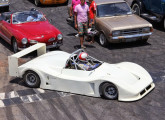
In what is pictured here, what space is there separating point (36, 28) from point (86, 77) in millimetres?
4277

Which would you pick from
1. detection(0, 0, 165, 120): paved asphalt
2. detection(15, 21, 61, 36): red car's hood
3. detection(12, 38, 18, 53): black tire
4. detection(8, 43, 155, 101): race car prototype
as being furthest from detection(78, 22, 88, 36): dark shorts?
detection(8, 43, 155, 101): race car prototype

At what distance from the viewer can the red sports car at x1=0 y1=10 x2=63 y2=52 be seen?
37.7ft

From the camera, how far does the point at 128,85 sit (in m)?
8.27

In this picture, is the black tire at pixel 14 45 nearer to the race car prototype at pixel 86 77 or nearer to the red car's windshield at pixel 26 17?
the red car's windshield at pixel 26 17

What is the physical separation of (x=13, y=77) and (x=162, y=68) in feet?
15.1

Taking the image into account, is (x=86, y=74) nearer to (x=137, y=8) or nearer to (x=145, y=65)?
(x=145, y=65)

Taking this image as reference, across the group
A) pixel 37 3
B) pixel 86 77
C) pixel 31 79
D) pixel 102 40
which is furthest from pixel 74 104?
pixel 37 3

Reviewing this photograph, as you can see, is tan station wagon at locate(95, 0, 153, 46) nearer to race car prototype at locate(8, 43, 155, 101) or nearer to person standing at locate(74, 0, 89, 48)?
person standing at locate(74, 0, 89, 48)

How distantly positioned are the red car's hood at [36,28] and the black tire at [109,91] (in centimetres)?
425

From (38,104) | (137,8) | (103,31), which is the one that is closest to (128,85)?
(38,104)

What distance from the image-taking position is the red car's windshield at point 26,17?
12.6 m

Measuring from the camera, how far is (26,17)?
12.8 metres

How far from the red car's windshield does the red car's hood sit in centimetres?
24

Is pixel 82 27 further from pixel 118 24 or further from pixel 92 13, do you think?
pixel 118 24
